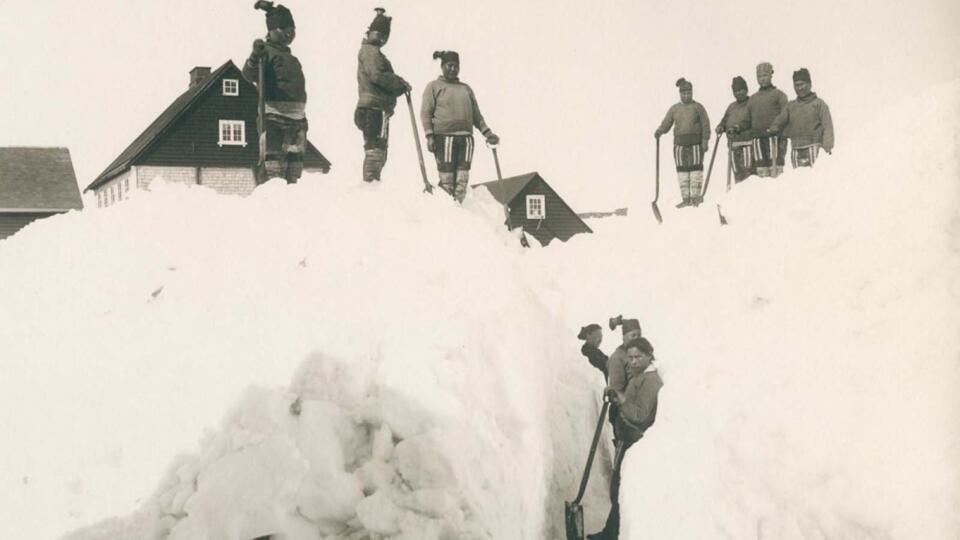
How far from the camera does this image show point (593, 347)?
29.7 ft

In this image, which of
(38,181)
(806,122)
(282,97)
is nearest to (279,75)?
(282,97)

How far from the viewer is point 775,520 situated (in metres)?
5.86

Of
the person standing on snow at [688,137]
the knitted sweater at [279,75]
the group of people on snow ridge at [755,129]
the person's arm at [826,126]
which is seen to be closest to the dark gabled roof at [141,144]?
the knitted sweater at [279,75]

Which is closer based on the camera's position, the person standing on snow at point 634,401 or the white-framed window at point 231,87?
the person standing on snow at point 634,401

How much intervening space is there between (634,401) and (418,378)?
2283mm

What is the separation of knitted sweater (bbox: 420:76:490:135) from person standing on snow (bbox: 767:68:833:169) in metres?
4.18

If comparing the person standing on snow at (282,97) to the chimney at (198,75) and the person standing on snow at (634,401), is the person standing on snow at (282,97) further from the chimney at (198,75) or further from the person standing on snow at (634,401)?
the person standing on snow at (634,401)

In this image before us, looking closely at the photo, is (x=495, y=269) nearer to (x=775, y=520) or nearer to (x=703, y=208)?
(x=775, y=520)

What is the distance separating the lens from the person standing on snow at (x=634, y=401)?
7.83 metres

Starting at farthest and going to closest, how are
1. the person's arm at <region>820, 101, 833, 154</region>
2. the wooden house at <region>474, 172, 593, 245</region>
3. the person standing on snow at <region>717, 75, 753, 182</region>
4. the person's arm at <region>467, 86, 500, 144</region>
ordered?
the wooden house at <region>474, 172, 593, 245</region>
the person standing on snow at <region>717, 75, 753, 182</region>
the person's arm at <region>820, 101, 833, 154</region>
the person's arm at <region>467, 86, 500, 144</region>

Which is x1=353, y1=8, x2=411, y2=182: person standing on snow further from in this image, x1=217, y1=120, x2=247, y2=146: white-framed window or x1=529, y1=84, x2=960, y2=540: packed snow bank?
x1=529, y1=84, x2=960, y2=540: packed snow bank

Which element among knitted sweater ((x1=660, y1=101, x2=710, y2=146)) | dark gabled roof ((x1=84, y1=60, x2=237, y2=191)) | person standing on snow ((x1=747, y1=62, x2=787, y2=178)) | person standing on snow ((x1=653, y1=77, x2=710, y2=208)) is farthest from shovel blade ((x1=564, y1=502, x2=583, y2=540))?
person standing on snow ((x1=747, y1=62, x2=787, y2=178))

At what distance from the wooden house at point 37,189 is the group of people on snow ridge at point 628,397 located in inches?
180

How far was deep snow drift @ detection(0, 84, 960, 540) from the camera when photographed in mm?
5633
